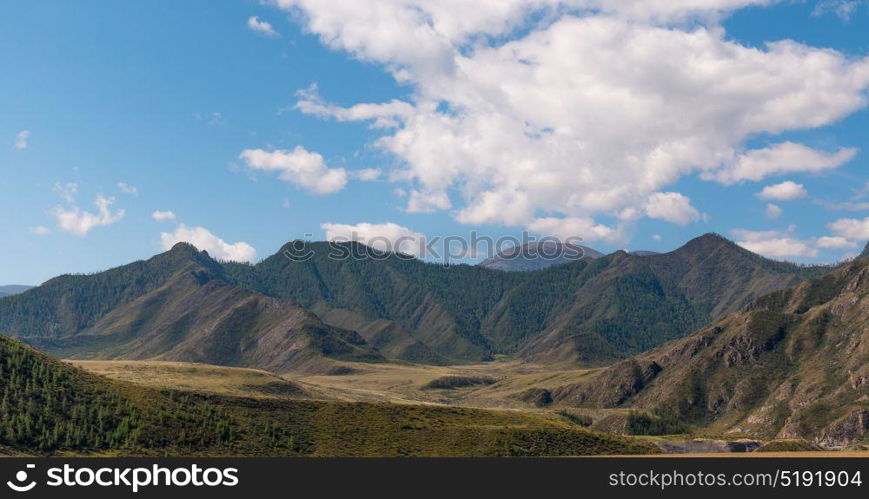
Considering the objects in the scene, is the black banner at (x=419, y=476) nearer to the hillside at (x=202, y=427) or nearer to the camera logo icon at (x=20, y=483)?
the camera logo icon at (x=20, y=483)

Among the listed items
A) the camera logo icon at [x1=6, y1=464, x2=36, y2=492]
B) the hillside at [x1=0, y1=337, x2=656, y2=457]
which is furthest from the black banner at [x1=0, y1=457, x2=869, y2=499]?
the hillside at [x1=0, y1=337, x2=656, y2=457]

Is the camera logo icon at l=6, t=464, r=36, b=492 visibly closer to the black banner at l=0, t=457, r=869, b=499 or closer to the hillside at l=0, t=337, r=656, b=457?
the black banner at l=0, t=457, r=869, b=499

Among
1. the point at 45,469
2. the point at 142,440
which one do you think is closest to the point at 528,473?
the point at 45,469

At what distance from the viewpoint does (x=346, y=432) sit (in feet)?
590

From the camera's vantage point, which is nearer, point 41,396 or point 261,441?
point 41,396

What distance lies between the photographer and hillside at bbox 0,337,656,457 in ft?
461

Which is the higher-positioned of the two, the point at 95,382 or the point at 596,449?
the point at 95,382

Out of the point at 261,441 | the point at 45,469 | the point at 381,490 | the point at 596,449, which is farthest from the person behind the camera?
the point at 596,449

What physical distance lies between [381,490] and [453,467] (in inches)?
390

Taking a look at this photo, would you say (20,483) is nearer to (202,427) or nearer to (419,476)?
(419,476)

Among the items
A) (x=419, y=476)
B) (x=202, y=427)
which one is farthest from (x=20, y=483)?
(x=202, y=427)

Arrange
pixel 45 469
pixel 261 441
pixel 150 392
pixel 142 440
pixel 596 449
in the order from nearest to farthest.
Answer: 1. pixel 45 469
2. pixel 142 440
3. pixel 261 441
4. pixel 150 392
5. pixel 596 449

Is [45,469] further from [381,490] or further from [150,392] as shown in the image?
[150,392]

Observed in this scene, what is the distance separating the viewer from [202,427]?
161375mm
